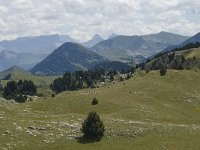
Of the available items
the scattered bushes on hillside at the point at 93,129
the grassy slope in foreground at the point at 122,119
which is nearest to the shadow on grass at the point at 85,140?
the scattered bushes on hillside at the point at 93,129

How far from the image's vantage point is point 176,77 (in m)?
111

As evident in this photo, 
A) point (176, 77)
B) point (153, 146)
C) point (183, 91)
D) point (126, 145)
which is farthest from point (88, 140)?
point (176, 77)

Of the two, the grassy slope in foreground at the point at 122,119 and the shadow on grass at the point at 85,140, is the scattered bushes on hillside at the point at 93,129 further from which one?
the grassy slope in foreground at the point at 122,119

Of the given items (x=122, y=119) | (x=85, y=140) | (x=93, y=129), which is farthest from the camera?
(x=122, y=119)

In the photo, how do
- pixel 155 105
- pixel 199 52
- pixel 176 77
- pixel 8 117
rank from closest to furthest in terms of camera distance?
pixel 8 117 → pixel 155 105 → pixel 176 77 → pixel 199 52

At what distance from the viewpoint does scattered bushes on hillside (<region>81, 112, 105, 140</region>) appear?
50469 millimetres

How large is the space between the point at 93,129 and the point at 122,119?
41.7ft

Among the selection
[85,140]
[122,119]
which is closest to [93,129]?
[85,140]

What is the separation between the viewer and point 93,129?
50.4m

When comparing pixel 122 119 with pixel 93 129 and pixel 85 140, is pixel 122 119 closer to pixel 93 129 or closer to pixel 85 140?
pixel 93 129

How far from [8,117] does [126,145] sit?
823 inches

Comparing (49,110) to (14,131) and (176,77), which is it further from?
(176,77)

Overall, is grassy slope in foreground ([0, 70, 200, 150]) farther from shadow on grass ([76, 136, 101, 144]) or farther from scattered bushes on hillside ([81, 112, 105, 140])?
scattered bushes on hillside ([81, 112, 105, 140])

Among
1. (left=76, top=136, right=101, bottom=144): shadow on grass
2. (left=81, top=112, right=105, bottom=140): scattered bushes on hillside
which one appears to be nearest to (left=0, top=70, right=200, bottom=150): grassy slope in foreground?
(left=76, top=136, right=101, bottom=144): shadow on grass
